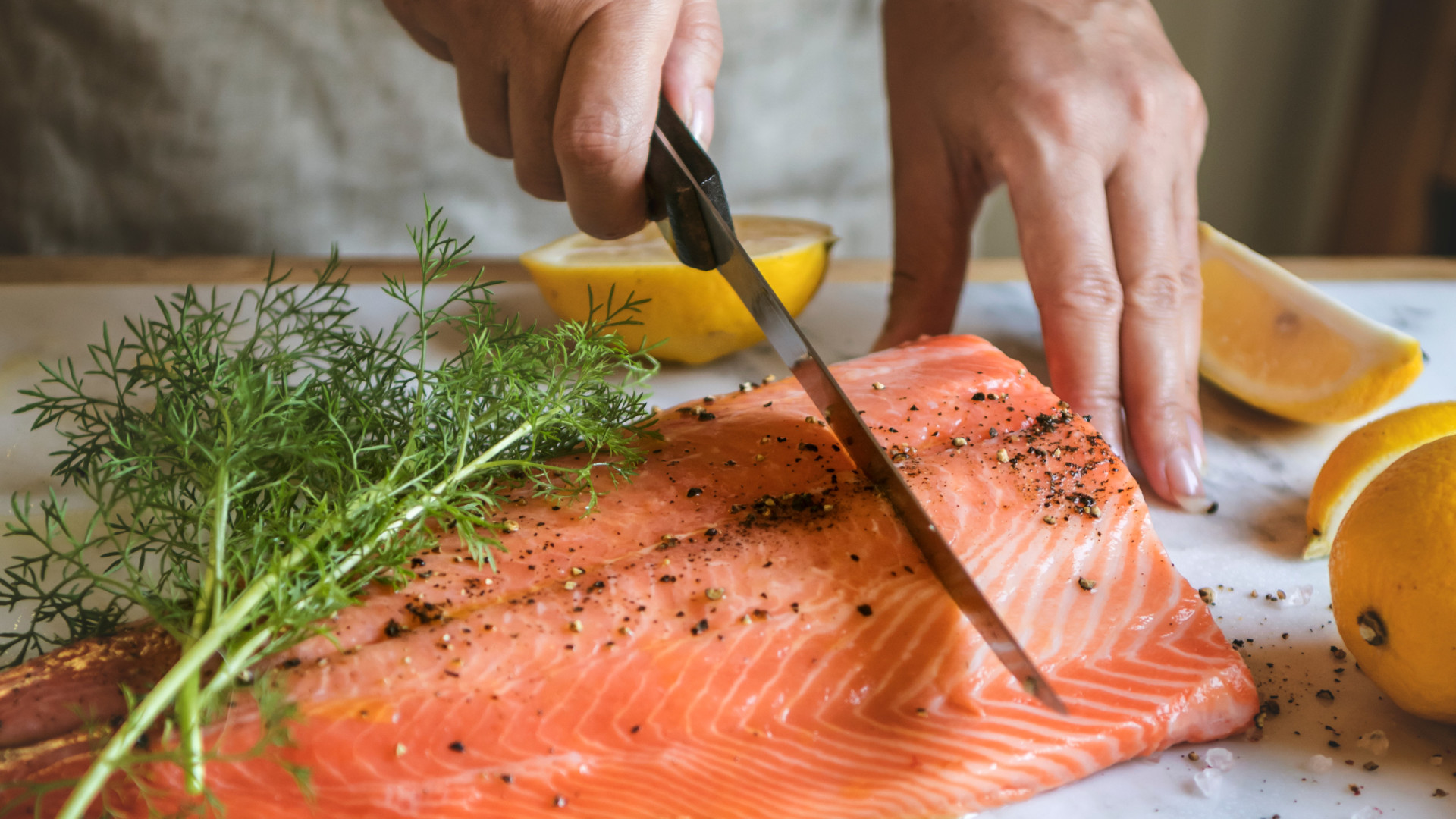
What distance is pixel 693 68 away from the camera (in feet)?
6.27

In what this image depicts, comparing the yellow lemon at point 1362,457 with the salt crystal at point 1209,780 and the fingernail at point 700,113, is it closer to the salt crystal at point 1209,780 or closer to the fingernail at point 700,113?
the salt crystal at point 1209,780

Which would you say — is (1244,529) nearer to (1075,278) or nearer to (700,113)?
(1075,278)

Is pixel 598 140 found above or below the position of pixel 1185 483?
above

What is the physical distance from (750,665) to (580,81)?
0.96 m

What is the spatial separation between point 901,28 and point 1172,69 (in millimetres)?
611

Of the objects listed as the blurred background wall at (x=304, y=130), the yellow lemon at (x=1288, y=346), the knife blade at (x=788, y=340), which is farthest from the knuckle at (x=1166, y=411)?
the blurred background wall at (x=304, y=130)

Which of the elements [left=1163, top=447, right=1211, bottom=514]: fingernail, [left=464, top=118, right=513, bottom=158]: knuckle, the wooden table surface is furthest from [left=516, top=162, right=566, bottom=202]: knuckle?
[left=1163, top=447, right=1211, bottom=514]: fingernail

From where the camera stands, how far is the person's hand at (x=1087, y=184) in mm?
1862

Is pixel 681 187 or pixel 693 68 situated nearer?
pixel 681 187

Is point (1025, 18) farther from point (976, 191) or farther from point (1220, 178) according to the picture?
point (1220, 178)

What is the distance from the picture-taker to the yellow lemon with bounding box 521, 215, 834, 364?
6.56 feet

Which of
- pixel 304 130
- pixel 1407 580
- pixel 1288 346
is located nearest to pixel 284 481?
pixel 1407 580

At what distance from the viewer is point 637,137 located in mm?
1614

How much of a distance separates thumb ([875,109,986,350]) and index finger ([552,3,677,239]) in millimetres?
769
